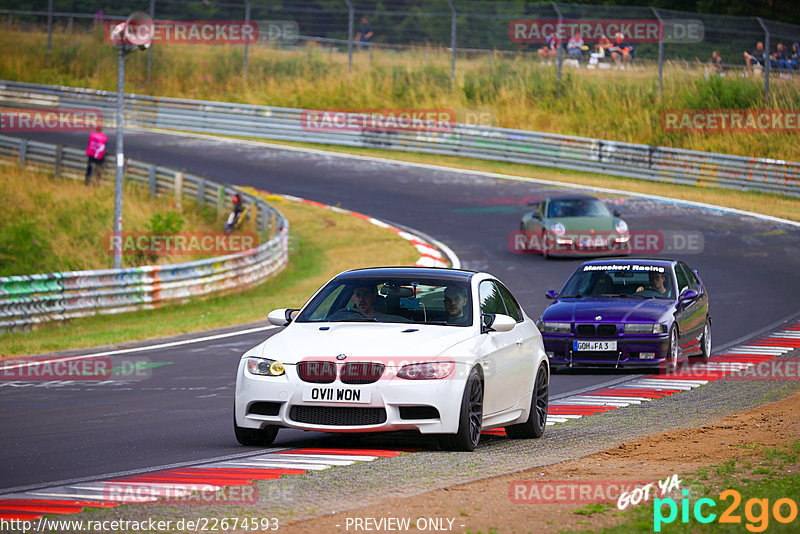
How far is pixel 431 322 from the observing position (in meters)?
9.78

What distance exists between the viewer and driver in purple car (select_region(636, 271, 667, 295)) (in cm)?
1662

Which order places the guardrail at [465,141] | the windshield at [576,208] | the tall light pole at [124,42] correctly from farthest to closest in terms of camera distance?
the guardrail at [465,141] < the windshield at [576,208] < the tall light pole at [124,42]

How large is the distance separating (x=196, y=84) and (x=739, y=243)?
27.8 m

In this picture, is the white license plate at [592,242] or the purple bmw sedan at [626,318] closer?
the purple bmw sedan at [626,318]

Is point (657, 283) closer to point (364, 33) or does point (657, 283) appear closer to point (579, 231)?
point (579, 231)

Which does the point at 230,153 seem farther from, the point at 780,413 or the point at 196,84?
the point at 780,413

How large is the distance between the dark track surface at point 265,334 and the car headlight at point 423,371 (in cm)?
147

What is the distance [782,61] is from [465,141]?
34.7ft

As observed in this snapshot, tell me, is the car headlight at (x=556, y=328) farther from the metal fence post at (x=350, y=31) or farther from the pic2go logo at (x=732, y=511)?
the metal fence post at (x=350, y=31)

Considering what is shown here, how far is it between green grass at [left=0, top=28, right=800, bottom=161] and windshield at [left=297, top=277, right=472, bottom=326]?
30.6m

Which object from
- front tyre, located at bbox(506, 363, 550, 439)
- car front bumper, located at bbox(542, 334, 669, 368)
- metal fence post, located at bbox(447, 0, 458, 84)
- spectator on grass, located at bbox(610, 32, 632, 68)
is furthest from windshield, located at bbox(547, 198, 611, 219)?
front tyre, located at bbox(506, 363, 550, 439)

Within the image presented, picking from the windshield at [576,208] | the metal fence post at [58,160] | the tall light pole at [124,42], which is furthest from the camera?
the metal fence post at [58,160]

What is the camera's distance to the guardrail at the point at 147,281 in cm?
2027

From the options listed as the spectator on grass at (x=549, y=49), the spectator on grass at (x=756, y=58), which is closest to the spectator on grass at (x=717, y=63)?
the spectator on grass at (x=756, y=58)
